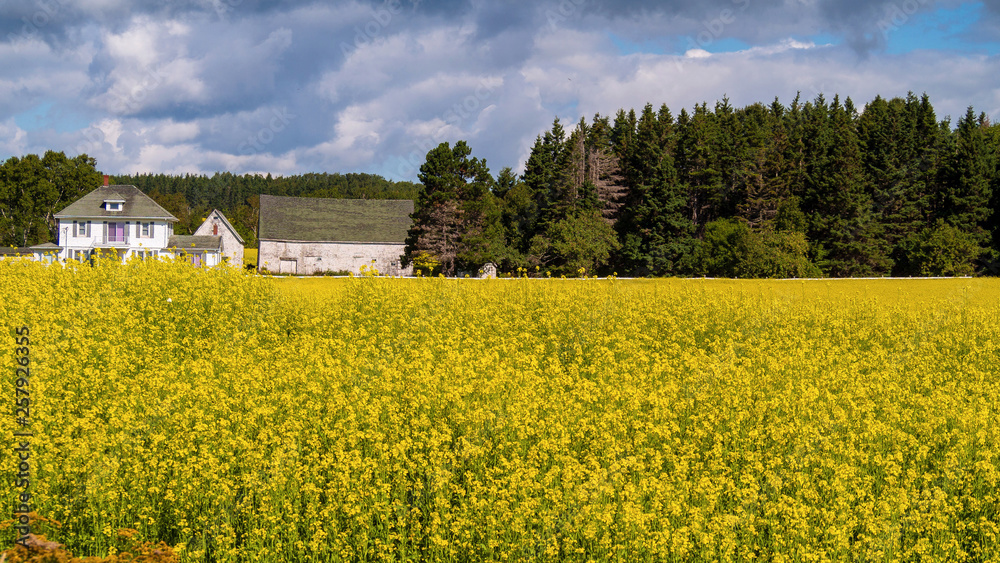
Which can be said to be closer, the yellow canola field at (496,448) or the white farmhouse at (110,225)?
the yellow canola field at (496,448)

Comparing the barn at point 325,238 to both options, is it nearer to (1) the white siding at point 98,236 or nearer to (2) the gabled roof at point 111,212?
(1) the white siding at point 98,236

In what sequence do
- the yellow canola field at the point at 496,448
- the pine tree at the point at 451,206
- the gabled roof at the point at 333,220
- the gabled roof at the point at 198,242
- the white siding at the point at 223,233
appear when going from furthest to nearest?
1. the white siding at the point at 223,233
2. the gabled roof at the point at 333,220
3. the gabled roof at the point at 198,242
4. the pine tree at the point at 451,206
5. the yellow canola field at the point at 496,448

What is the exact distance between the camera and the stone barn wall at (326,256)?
2630 inches

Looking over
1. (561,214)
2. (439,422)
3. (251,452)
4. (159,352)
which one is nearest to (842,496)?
(439,422)

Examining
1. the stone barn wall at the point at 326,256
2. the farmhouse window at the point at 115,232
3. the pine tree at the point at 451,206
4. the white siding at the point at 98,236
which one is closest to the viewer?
the pine tree at the point at 451,206

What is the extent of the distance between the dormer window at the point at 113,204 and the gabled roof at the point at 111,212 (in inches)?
7.6

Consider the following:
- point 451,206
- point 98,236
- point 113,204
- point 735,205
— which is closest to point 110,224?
point 98,236

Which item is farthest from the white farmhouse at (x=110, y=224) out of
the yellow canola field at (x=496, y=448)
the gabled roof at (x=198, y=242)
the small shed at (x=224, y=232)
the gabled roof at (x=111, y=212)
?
the yellow canola field at (x=496, y=448)

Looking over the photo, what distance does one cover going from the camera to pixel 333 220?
70500 mm

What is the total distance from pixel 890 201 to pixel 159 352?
58835 millimetres

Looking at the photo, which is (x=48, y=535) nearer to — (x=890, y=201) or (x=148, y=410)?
(x=148, y=410)

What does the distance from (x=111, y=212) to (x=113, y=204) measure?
72 centimetres

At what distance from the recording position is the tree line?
1943 inches

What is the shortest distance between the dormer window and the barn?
12541mm
